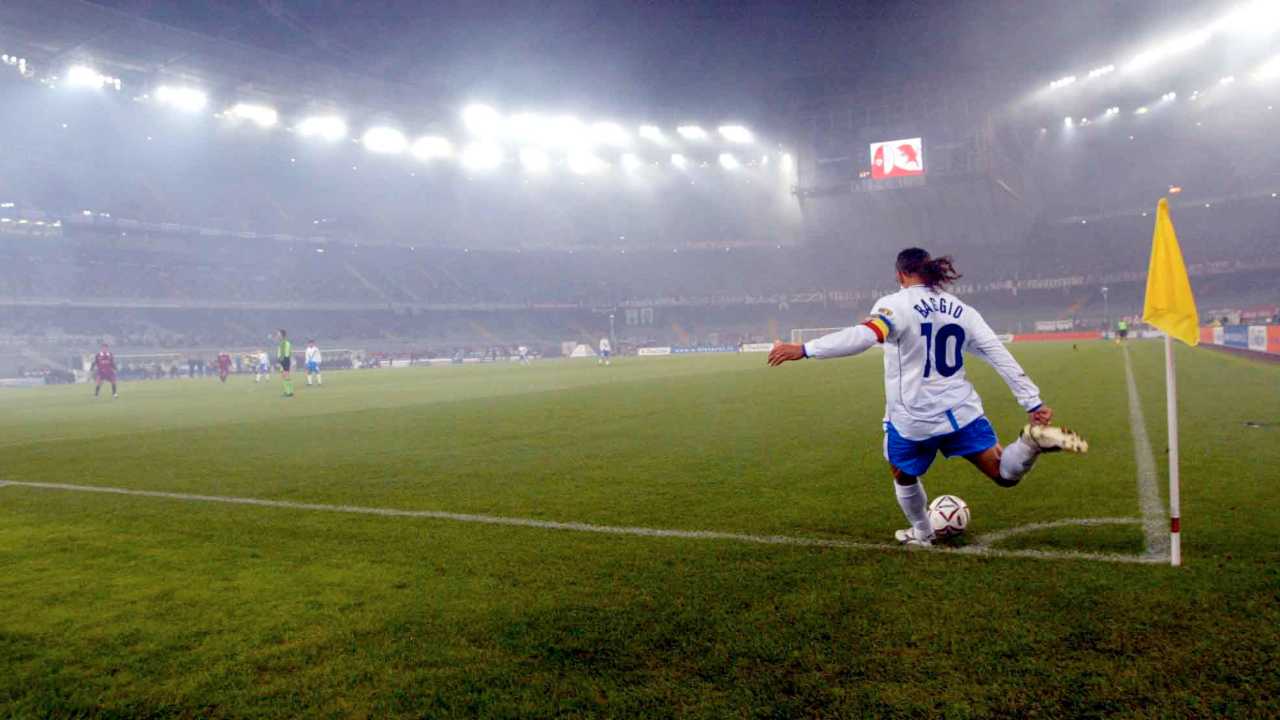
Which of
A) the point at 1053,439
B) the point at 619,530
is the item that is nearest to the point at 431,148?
the point at 619,530

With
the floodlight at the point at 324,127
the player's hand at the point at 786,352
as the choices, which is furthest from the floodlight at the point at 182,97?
the player's hand at the point at 786,352

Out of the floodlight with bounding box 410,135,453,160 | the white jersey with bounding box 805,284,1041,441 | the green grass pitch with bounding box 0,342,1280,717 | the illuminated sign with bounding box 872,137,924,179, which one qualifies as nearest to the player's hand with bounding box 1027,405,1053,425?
the white jersey with bounding box 805,284,1041,441

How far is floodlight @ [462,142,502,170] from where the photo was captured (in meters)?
68.8

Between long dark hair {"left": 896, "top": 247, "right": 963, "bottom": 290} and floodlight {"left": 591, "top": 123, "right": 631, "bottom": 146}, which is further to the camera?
floodlight {"left": 591, "top": 123, "right": 631, "bottom": 146}

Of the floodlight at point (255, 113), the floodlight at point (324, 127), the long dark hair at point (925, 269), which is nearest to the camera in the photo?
the long dark hair at point (925, 269)

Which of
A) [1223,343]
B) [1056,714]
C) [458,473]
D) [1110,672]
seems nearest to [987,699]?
[1056,714]

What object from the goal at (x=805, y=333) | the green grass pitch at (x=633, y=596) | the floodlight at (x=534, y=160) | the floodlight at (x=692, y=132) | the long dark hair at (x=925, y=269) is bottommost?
the green grass pitch at (x=633, y=596)

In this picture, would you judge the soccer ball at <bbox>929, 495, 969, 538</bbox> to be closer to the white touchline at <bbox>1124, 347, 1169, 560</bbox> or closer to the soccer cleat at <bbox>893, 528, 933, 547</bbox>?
the soccer cleat at <bbox>893, 528, 933, 547</bbox>

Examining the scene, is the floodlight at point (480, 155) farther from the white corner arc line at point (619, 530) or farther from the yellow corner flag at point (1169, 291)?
the yellow corner flag at point (1169, 291)

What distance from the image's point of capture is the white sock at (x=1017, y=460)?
4.22m

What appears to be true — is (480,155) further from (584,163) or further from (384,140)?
(584,163)

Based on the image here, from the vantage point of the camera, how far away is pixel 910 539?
4828 mm

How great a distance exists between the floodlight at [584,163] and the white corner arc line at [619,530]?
7164 cm

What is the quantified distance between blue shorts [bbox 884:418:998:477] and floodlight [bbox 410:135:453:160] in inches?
2581
